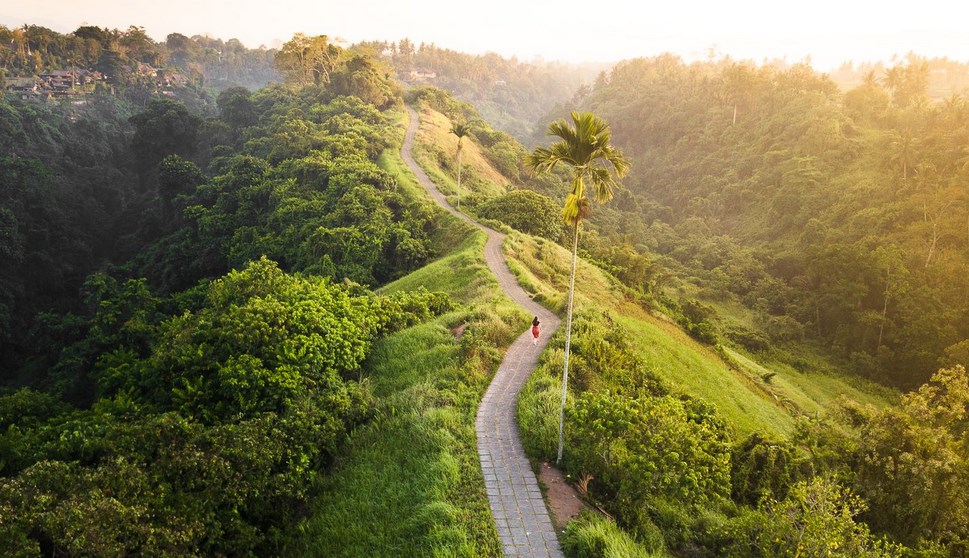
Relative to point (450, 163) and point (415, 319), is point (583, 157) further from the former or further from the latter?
point (450, 163)

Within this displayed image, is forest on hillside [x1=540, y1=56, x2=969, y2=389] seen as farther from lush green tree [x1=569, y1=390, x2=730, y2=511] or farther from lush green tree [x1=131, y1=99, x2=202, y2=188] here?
lush green tree [x1=131, y1=99, x2=202, y2=188]

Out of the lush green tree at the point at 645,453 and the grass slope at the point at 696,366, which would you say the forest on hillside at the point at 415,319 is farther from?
the grass slope at the point at 696,366

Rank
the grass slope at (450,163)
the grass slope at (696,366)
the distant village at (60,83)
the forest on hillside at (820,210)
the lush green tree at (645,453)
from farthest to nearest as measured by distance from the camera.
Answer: the distant village at (60,83) < the grass slope at (450,163) < the forest on hillside at (820,210) < the grass slope at (696,366) < the lush green tree at (645,453)

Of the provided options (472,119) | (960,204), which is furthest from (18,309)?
(960,204)

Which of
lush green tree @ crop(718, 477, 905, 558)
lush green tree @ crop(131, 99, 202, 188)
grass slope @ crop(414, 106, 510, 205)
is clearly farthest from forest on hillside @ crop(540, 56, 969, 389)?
lush green tree @ crop(131, 99, 202, 188)

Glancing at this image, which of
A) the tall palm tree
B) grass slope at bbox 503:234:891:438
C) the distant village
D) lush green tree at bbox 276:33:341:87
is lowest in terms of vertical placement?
grass slope at bbox 503:234:891:438

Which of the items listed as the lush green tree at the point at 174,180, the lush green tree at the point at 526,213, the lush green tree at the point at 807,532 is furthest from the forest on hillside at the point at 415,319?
the lush green tree at the point at 174,180

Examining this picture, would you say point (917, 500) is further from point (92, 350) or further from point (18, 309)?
point (18, 309)

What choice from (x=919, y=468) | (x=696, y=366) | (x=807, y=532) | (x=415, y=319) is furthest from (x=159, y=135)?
(x=919, y=468)
